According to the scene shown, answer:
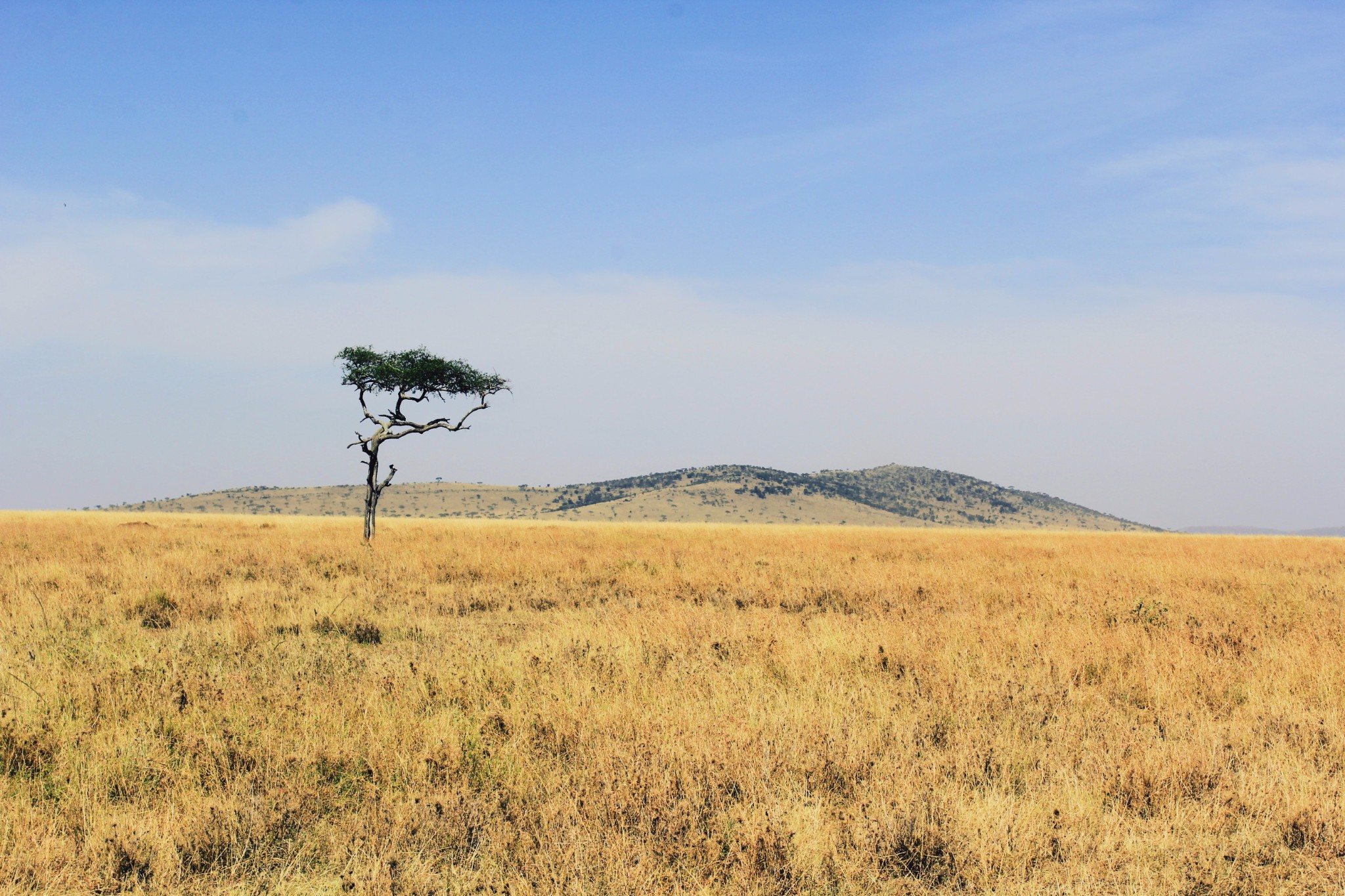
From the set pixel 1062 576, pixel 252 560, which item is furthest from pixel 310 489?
pixel 1062 576

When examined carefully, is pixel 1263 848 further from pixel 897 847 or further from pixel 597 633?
pixel 597 633

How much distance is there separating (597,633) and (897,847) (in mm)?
5523

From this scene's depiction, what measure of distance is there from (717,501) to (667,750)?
410ft

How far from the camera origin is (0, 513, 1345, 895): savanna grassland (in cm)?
399

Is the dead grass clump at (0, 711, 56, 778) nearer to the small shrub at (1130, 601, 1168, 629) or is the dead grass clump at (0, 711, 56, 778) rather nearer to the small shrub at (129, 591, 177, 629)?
the small shrub at (129, 591, 177, 629)

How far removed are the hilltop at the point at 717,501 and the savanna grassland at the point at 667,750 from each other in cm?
10146

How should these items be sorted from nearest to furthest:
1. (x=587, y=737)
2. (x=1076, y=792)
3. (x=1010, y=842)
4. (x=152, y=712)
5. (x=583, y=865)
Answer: (x=583, y=865)
(x=1010, y=842)
(x=1076, y=792)
(x=587, y=737)
(x=152, y=712)

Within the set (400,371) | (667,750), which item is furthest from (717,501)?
(667,750)

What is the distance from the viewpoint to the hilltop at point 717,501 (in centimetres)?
12150

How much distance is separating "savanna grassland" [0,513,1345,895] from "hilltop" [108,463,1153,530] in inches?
3995

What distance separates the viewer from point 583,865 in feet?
12.6

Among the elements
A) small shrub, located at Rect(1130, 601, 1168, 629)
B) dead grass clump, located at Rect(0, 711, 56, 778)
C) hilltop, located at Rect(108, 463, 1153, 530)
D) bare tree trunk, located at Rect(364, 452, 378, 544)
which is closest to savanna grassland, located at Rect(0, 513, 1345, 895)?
dead grass clump, located at Rect(0, 711, 56, 778)

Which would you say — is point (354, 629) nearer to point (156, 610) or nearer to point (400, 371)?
point (156, 610)

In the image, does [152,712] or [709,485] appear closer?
[152,712]
